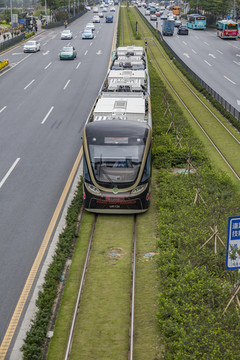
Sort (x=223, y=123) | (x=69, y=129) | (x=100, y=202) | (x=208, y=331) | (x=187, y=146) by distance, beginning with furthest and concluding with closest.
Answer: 1. (x=223, y=123)
2. (x=69, y=129)
3. (x=187, y=146)
4. (x=100, y=202)
5. (x=208, y=331)

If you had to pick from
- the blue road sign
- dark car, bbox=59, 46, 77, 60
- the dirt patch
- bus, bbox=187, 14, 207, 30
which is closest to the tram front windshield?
the dirt patch

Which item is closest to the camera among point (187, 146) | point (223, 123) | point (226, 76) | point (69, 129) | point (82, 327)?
point (82, 327)

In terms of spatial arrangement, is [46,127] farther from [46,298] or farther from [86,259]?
[46,298]

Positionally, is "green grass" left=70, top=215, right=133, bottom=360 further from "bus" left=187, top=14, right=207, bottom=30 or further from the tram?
"bus" left=187, top=14, right=207, bottom=30

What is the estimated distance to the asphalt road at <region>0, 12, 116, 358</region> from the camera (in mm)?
14820

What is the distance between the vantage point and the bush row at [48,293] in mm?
10328

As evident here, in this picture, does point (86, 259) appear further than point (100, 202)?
No

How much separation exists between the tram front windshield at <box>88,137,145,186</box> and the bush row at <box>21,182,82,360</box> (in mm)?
1688

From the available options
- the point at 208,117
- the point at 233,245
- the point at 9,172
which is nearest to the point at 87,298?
the point at 233,245

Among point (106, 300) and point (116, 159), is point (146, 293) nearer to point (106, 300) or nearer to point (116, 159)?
point (106, 300)

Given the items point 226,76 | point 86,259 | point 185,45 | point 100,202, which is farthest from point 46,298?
point 185,45

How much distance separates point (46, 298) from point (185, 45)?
6528cm

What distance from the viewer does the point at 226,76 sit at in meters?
48.8

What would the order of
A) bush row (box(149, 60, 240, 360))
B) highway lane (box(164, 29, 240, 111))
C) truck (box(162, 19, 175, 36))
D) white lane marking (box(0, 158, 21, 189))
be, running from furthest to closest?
truck (box(162, 19, 175, 36))
highway lane (box(164, 29, 240, 111))
white lane marking (box(0, 158, 21, 189))
bush row (box(149, 60, 240, 360))
